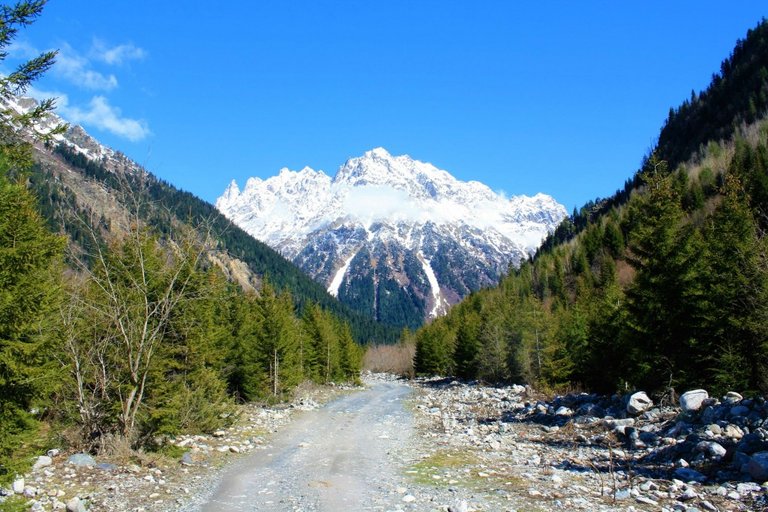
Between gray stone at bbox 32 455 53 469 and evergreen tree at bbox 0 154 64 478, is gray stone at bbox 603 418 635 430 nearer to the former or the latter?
evergreen tree at bbox 0 154 64 478

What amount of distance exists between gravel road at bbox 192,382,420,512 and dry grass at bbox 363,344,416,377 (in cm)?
8099

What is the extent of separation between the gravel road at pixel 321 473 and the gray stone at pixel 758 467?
8.03 metres

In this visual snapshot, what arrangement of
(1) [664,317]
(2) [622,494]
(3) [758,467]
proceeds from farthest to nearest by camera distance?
1. (1) [664,317]
2. (3) [758,467]
3. (2) [622,494]

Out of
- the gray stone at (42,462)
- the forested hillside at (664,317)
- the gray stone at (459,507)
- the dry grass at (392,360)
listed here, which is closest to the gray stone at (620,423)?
the forested hillside at (664,317)

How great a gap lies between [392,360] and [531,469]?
128 meters

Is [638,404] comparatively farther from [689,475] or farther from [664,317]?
[689,475]

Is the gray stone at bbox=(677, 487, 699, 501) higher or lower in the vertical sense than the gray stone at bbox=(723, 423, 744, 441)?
lower

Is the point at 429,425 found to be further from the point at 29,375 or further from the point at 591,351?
the point at 29,375

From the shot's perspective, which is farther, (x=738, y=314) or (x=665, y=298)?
Answer: (x=665, y=298)

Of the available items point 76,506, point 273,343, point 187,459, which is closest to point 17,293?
point 76,506

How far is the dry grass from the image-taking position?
11697cm

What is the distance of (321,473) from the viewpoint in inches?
578

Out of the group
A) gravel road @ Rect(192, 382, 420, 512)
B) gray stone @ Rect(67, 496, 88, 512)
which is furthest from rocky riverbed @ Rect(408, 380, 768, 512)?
gray stone @ Rect(67, 496, 88, 512)

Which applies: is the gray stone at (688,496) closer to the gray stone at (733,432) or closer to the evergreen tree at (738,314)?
the gray stone at (733,432)
